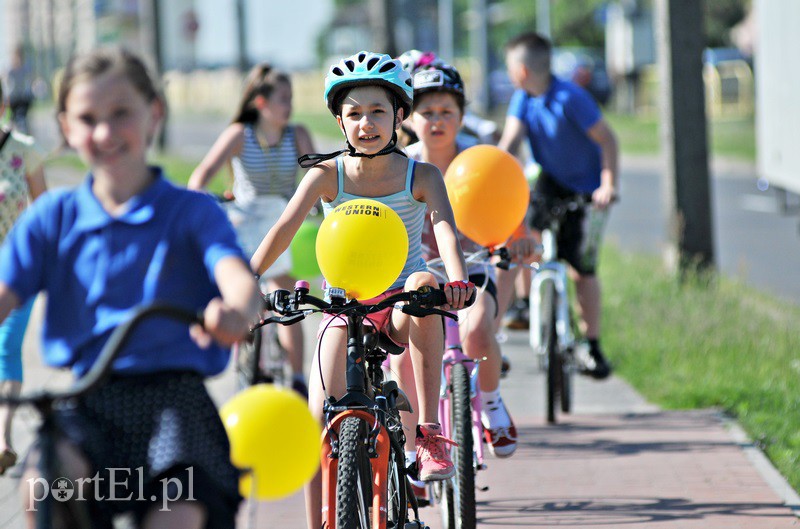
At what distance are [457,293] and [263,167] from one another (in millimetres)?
→ 3895

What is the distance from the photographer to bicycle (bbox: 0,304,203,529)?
2.83 meters

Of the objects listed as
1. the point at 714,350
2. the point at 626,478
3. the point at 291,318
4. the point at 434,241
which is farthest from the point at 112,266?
the point at 714,350

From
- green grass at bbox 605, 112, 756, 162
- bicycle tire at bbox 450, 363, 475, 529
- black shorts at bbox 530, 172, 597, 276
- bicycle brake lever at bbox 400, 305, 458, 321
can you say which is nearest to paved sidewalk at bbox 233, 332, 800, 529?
bicycle tire at bbox 450, 363, 475, 529

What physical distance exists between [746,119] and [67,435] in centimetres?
3699

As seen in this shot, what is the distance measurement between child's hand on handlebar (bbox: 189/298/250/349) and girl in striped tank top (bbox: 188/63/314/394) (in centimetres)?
466

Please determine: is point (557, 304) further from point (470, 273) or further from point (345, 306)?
point (345, 306)

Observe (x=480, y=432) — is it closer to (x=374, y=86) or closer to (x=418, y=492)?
(x=418, y=492)

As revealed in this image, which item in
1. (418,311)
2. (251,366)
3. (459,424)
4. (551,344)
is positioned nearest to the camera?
(418,311)

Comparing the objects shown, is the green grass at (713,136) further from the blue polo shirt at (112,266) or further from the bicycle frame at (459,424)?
the blue polo shirt at (112,266)

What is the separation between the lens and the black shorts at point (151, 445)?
311cm

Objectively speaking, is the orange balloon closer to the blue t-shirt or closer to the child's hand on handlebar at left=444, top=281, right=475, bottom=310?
the child's hand on handlebar at left=444, top=281, right=475, bottom=310

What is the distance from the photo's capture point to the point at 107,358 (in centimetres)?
291

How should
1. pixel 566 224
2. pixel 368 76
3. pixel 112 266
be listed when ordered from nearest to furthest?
pixel 112 266, pixel 368 76, pixel 566 224

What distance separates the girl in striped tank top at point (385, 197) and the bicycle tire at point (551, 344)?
2825mm
